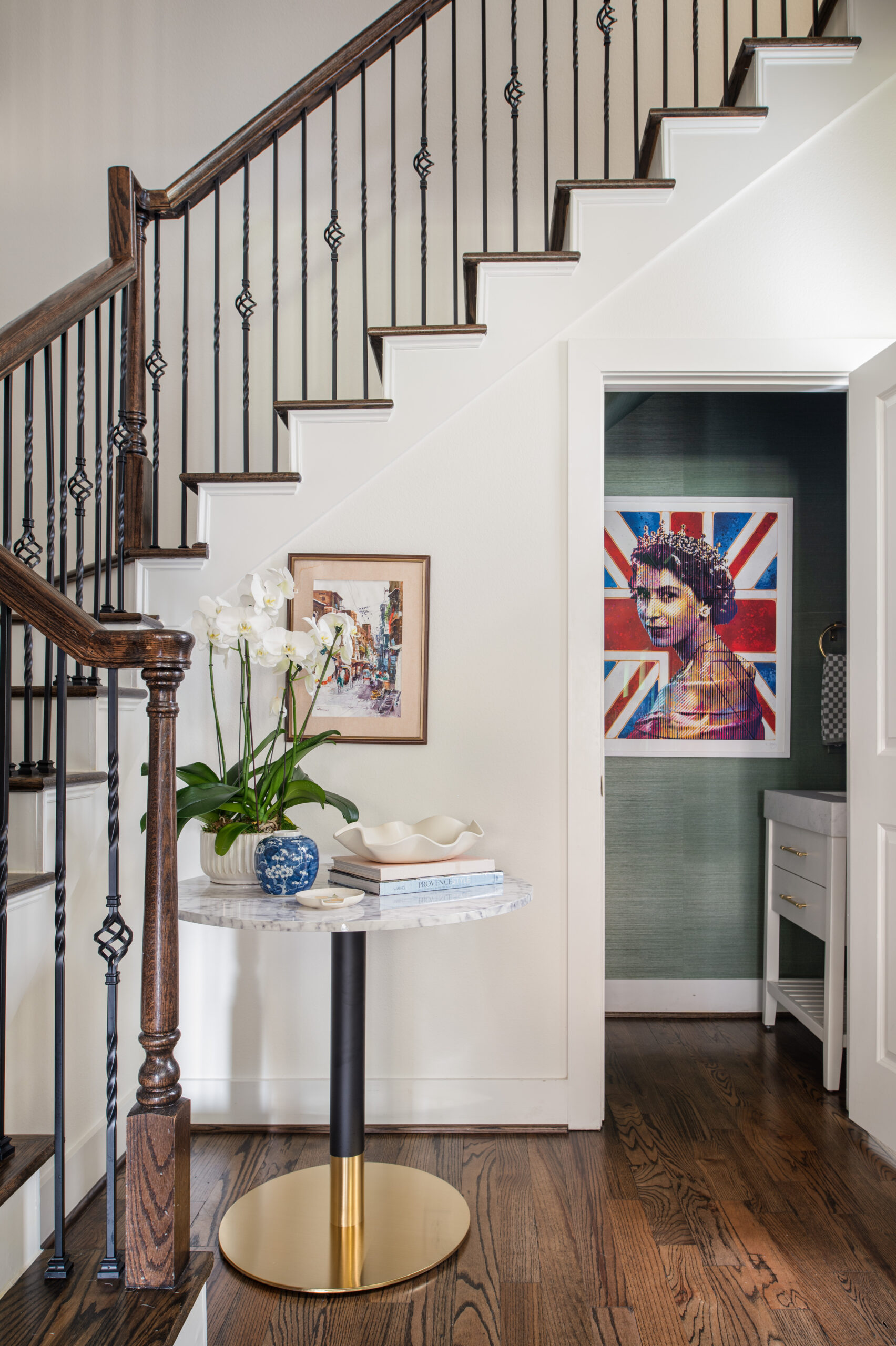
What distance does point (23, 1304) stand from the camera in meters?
1.29

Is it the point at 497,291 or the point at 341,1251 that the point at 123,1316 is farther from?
the point at 497,291

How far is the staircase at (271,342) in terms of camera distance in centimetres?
135

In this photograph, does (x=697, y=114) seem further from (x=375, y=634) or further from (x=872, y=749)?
(x=872, y=749)

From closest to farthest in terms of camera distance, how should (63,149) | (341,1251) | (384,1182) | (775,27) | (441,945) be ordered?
(341,1251)
(384,1182)
(441,945)
(775,27)
(63,149)

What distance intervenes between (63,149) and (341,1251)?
3.76 metres

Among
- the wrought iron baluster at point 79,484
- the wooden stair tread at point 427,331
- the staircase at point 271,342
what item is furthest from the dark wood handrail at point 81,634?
the wooden stair tread at point 427,331

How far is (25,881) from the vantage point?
175 cm

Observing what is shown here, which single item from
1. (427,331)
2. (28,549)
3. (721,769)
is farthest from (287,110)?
(721,769)

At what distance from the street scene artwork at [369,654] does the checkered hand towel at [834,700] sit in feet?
5.62

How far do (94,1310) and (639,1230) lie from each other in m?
1.17

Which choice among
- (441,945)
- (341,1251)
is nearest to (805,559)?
(441,945)

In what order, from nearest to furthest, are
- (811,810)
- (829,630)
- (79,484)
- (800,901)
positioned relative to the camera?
(79,484)
(811,810)
(800,901)
(829,630)

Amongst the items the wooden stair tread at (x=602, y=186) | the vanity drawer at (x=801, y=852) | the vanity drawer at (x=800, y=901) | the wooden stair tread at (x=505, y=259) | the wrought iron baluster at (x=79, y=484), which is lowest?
the vanity drawer at (x=800, y=901)

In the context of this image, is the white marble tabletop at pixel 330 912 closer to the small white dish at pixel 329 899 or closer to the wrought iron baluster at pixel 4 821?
the small white dish at pixel 329 899
